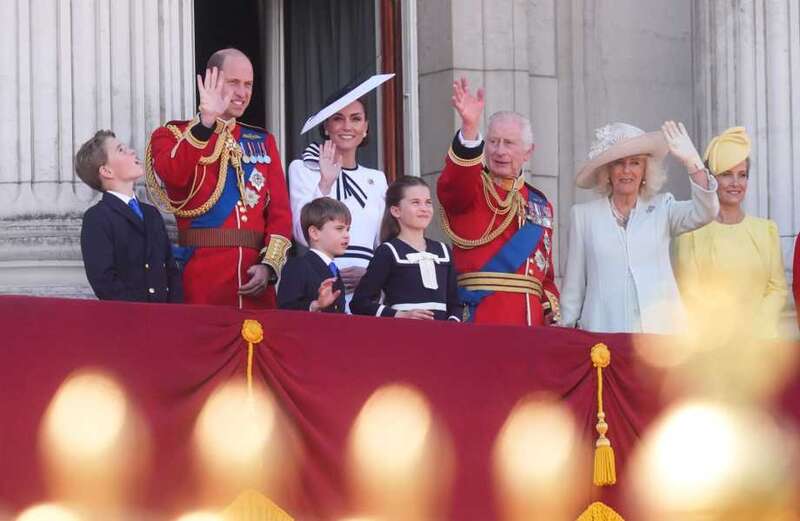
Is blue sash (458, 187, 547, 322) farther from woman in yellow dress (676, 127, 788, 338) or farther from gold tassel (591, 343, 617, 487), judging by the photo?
gold tassel (591, 343, 617, 487)

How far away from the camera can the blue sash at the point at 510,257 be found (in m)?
12.0

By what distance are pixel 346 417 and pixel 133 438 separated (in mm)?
937

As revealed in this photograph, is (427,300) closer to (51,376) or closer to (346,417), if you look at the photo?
(346,417)

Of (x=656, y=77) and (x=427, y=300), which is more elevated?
(x=656, y=77)

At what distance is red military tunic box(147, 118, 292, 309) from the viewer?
1145 cm

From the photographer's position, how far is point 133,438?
10.1m

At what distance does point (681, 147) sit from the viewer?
11773 millimetres

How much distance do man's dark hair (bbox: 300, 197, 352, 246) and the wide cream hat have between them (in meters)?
1.39

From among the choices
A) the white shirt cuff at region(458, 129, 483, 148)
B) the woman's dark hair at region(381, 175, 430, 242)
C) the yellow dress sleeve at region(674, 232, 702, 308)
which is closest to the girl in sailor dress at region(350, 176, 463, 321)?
→ the woman's dark hair at region(381, 175, 430, 242)

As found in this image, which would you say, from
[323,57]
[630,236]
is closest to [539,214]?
[630,236]

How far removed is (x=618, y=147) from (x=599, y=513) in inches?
75.4

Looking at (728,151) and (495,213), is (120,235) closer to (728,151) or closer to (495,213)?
(495,213)

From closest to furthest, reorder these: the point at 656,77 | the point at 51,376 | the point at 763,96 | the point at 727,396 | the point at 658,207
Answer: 1. the point at 51,376
2. the point at 727,396
3. the point at 658,207
4. the point at 763,96
5. the point at 656,77

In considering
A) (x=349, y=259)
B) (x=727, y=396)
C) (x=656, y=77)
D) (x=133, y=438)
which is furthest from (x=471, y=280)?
(x=656, y=77)
